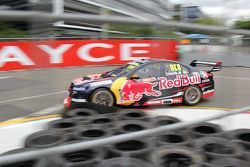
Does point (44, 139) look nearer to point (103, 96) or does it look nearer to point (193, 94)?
point (103, 96)

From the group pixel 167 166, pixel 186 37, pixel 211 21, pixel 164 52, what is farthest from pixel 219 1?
pixel 167 166

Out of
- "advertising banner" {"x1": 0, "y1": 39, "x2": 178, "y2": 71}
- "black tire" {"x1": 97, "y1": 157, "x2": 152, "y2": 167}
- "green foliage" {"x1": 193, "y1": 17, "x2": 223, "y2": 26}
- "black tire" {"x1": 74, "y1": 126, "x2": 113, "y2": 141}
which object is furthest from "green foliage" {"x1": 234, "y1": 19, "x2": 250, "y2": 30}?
"black tire" {"x1": 74, "y1": 126, "x2": 113, "y2": 141}

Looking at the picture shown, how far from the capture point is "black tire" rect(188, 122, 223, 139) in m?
3.04

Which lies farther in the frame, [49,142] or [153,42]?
[153,42]

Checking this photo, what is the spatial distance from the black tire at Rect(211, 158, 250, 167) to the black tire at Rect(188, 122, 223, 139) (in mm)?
429

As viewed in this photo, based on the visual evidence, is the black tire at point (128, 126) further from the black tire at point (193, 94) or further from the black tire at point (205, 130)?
the black tire at point (193, 94)

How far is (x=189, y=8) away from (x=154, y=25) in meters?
0.46

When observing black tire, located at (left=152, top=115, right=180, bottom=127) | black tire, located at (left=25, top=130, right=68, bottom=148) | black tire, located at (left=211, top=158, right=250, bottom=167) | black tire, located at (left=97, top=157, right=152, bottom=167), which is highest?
black tire, located at (left=25, top=130, right=68, bottom=148)

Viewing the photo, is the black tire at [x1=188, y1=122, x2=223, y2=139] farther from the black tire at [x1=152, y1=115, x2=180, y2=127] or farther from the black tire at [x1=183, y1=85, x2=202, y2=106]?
the black tire at [x1=183, y1=85, x2=202, y2=106]

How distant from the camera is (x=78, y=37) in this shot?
1649mm

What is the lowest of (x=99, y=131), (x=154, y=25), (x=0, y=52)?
(x=99, y=131)

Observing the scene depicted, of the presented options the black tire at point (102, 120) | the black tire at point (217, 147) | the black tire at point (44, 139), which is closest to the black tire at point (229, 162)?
the black tire at point (217, 147)

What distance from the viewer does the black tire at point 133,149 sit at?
2.47 metres

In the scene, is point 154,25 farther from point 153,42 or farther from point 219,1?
point 219,1
